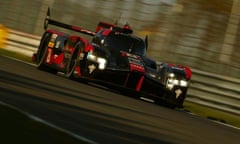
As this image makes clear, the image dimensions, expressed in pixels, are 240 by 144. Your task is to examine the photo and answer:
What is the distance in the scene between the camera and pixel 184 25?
1517 cm

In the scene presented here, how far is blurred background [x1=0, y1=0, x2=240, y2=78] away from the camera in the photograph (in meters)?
13.9

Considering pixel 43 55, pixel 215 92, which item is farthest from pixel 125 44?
pixel 215 92

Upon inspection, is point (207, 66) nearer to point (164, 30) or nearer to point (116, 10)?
point (164, 30)

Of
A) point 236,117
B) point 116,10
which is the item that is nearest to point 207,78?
point 236,117

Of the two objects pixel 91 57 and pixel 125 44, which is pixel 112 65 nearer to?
pixel 91 57

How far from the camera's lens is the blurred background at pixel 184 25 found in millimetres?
13898

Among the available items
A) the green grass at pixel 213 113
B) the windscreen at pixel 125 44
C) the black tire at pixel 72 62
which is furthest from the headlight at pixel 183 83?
the black tire at pixel 72 62

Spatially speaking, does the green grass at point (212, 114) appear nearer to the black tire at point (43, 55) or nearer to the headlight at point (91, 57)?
the headlight at point (91, 57)

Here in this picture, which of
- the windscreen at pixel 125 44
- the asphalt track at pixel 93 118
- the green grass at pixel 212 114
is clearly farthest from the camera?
the windscreen at pixel 125 44

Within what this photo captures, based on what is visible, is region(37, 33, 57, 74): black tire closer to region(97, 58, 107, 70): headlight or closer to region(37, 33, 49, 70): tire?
region(37, 33, 49, 70): tire

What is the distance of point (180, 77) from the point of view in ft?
40.9

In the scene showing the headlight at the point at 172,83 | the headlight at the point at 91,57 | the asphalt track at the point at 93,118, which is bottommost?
the headlight at the point at 172,83

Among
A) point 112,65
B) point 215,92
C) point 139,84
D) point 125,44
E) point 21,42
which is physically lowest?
point 21,42

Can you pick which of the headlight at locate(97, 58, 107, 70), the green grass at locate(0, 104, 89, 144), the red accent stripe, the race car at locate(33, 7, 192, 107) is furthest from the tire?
the green grass at locate(0, 104, 89, 144)
